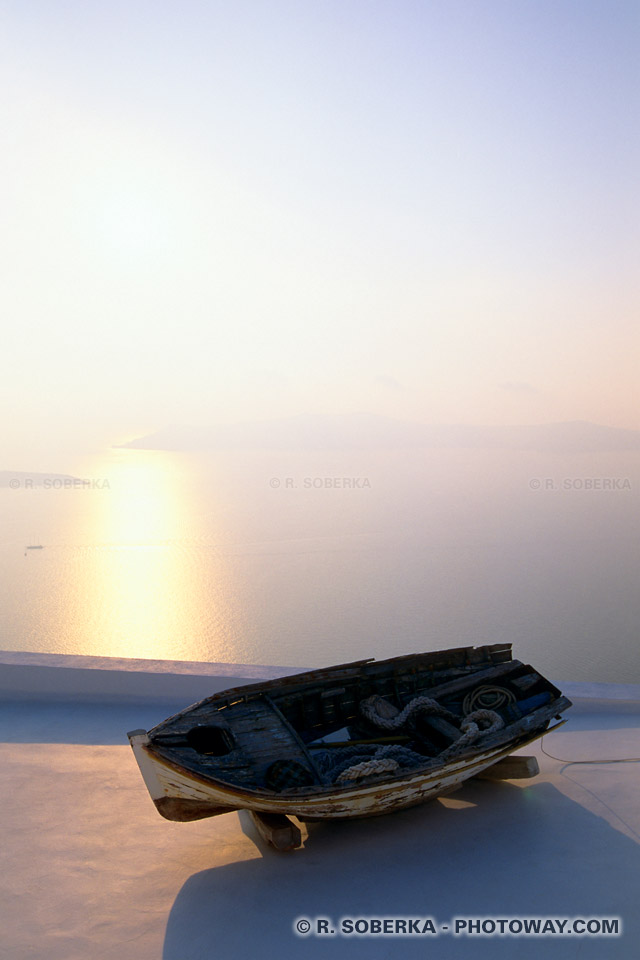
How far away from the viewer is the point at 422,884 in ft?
10.6

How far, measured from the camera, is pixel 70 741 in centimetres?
487

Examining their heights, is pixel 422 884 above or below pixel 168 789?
below

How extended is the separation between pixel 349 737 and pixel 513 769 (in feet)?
3.44

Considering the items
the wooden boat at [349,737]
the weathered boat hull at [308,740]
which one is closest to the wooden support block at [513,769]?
the wooden boat at [349,737]

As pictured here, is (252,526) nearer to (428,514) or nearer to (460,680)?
(428,514)

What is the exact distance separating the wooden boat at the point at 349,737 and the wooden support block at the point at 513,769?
0.04 feet

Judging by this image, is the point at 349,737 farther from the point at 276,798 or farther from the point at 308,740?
the point at 276,798

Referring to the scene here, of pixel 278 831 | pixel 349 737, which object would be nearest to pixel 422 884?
pixel 278 831

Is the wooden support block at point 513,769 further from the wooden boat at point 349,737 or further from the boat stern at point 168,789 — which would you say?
the boat stern at point 168,789

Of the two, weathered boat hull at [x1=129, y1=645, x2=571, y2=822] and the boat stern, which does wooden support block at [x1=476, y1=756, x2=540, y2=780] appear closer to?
weathered boat hull at [x1=129, y1=645, x2=571, y2=822]

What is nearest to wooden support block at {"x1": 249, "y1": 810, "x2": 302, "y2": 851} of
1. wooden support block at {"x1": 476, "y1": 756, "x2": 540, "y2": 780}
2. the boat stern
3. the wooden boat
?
the wooden boat

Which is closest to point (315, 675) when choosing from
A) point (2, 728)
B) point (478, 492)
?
point (2, 728)

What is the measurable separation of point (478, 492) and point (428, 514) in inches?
1017

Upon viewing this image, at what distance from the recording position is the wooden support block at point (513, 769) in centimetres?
407
